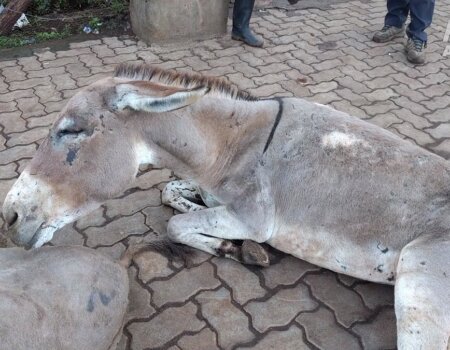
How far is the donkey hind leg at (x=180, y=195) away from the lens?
3482 millimetres

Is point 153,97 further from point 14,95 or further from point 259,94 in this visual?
point 14,95

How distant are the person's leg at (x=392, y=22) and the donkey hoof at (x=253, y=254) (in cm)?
471

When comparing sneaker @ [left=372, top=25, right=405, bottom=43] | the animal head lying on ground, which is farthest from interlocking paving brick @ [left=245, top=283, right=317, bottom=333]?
sneaker @ [left=372, top=25, right=405, bottom=43]

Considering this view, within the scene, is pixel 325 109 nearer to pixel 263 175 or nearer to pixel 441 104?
pixel 263 175

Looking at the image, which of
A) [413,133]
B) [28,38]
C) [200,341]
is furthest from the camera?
[28,38]

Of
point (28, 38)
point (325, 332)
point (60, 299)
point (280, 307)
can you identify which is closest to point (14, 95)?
point (28, 38)

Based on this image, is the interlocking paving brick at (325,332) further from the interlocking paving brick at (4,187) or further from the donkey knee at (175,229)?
the interlocking paving brick at (4,187)

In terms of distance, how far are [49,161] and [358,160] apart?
1.82 meters

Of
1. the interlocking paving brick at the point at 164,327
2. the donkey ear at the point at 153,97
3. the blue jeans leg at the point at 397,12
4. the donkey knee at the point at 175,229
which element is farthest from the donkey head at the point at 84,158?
the blue jeans leg at the point at 397,12

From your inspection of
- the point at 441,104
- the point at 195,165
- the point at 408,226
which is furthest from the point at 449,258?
the point at 441,104

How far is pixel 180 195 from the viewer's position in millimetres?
3545

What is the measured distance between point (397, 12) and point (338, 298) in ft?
16.5

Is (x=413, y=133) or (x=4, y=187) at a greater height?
(x=4, y=187)

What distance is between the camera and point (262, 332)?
2762mm
